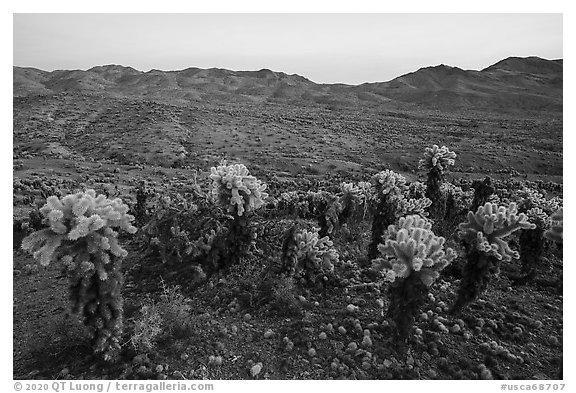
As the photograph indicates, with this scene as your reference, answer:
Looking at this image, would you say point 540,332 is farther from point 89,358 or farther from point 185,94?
point 185,94

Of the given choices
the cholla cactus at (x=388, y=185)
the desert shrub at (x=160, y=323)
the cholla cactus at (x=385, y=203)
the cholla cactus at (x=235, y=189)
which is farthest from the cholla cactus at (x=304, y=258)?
the desert shrub at (x=160, y=323)

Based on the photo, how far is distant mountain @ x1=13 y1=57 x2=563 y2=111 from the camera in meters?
80.4

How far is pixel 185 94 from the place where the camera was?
79.5 meters

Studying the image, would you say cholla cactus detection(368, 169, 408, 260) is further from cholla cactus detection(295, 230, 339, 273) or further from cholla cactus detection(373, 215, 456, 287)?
cholla cactus detection(373, 215, 456, 287)

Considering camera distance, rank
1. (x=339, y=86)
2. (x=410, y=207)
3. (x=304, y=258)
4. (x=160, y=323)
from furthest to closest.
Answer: (x=339, y=86)
(x=410, y=207)
(x=304, y=258)
(x=160, y=323)

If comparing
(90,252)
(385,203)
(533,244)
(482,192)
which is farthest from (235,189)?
(482,192)

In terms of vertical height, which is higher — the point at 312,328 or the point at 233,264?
the point at 233,264

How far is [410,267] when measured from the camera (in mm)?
7707

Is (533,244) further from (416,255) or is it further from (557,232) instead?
(416,255)

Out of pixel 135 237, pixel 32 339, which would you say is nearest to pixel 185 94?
pixel 135 237

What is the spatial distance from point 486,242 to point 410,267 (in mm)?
2181

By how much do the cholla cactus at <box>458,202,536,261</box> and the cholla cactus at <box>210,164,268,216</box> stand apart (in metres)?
5.31
